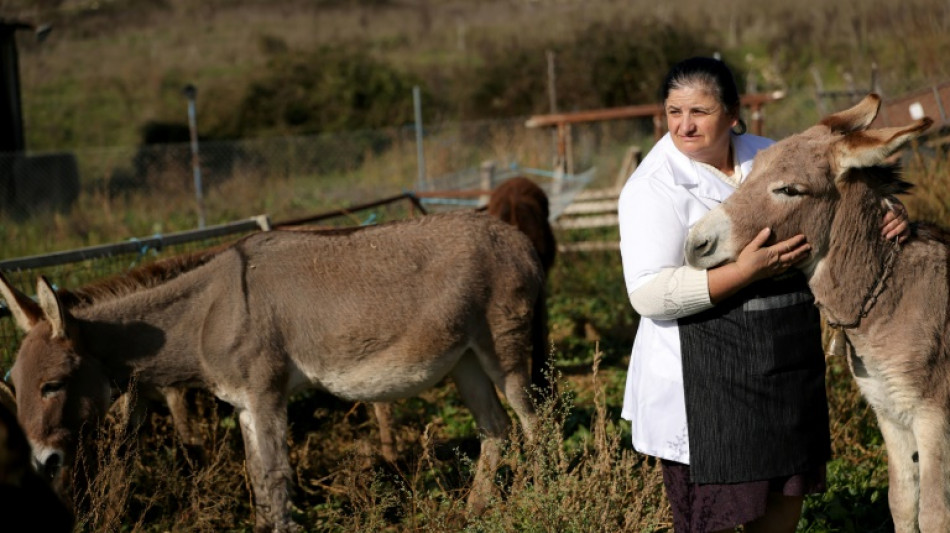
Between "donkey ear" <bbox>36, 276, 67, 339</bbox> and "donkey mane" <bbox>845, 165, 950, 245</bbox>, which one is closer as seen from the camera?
"donkey mane" <bbox>845, 165, 950, 245</bbox>

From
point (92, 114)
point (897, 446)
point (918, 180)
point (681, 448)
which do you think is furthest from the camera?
point (92, 114)

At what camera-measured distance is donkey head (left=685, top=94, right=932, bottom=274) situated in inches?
108

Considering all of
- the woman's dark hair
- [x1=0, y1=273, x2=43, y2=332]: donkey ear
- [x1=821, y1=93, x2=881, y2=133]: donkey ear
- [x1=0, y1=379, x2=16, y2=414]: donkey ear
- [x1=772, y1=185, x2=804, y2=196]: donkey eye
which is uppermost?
the woman's dark hair

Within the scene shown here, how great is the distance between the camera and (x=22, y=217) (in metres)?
14.7

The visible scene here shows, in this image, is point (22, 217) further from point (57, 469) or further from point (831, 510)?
point (831, 510)

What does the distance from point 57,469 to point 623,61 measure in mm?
18694

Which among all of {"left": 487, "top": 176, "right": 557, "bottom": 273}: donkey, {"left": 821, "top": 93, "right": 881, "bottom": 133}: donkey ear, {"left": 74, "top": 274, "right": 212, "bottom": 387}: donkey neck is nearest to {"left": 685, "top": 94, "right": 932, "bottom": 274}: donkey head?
{"left": 821, "top": 93, "right": 881, "bottom": 133}: donkey ear

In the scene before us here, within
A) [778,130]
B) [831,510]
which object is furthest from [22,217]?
[831,510]

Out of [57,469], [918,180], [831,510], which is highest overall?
[918,180]

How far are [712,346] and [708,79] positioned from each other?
2.85 ft

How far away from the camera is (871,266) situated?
10.0ft

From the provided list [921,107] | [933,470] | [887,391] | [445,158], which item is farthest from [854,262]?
[445,158]

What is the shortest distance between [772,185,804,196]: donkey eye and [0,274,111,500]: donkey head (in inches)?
128

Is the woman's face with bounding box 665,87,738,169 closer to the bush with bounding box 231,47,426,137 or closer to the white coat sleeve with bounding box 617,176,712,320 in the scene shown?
the white coat sleeve with bounding box 617,176,712,320
